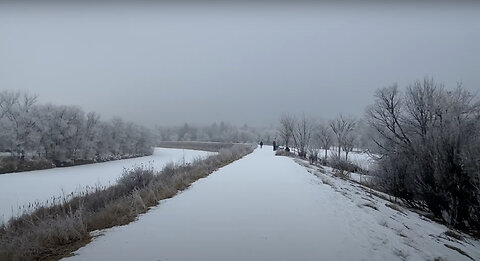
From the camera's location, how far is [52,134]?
44.0 meters

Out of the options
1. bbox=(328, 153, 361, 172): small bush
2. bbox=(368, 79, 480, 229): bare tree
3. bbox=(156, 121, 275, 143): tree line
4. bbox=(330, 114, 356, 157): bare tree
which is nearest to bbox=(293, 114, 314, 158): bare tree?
bbox=(330, 114, 356, 157): bare tree

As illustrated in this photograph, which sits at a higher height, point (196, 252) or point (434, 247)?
point (196, 252)

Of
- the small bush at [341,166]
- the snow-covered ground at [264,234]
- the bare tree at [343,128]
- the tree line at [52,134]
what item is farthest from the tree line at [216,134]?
the snow-covered ground at [264,234]

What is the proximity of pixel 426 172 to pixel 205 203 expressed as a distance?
9903 mm

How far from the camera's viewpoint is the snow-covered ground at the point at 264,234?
5332 mm

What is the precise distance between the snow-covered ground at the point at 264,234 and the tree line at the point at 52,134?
36.4 m

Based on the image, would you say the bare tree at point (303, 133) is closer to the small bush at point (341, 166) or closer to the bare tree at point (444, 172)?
the small bush at point (341, 166)

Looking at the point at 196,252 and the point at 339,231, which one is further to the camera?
the point at 339,231

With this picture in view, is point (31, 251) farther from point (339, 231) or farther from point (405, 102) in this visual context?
point (405, 102)

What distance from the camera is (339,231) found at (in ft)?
A: 22.5

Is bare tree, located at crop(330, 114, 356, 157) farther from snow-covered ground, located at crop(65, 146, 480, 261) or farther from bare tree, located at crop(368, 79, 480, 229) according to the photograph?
snow-covered ground, located at crop(65, 146, 480, 261)

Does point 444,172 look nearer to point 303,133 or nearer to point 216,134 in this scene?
point 303,133

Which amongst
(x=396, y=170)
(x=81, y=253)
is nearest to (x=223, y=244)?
(x=81, y=253)

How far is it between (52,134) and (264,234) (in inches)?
1852
